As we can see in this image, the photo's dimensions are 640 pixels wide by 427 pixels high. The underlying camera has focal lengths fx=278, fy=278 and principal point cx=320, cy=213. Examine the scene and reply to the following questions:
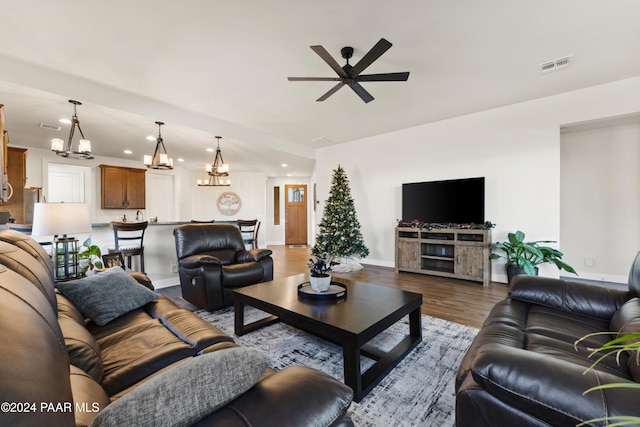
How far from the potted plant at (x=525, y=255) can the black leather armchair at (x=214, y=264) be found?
3453 millimetres

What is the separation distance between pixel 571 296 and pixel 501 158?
323 centimetres

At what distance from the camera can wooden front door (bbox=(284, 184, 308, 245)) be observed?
9953mm

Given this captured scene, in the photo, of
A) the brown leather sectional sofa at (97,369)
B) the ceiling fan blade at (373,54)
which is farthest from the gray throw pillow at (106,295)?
the ceiling fan blade at (373,54)

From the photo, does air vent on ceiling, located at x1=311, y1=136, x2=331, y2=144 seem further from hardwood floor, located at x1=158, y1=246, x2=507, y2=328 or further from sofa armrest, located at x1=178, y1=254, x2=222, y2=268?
sofa armrest, located at x1=178, y1=254, x2=222, y2=268

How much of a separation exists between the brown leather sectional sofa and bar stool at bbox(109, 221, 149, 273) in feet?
7.15

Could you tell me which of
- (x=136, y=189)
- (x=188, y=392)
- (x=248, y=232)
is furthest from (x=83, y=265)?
(x=136, y=189)

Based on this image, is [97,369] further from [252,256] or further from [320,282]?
[252,256]

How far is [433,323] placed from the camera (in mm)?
2768

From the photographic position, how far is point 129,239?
3.80 m

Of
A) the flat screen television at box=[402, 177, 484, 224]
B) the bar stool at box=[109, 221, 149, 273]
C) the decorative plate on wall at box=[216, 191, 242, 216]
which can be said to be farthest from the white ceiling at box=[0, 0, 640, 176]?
the decorative plate on wall at box=[216, 191, 242, 216]

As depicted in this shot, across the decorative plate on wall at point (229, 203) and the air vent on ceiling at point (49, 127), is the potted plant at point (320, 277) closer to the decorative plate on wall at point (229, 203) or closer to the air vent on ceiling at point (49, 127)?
the air vent on ceiling at point (49, 127)

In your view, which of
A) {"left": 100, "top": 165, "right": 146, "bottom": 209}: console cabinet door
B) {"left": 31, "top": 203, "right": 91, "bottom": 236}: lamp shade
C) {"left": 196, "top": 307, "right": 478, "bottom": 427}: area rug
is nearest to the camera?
{"left": 196, "top": 307, "right": 478, "bottom": 427}: area rug

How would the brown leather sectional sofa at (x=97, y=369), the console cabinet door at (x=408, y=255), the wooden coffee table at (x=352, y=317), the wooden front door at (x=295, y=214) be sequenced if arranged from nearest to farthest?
the brown leather sectional sofa at (x=97, y=369), the wooden coffee table at (x=352, y=317), the console cabinet door at (x=408, y=255), the wooden front door at (x=295, y=214)

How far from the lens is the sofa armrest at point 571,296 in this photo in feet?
5.69
